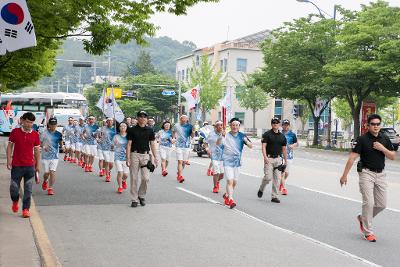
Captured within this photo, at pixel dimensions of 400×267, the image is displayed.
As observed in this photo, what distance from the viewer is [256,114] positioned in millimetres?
76812

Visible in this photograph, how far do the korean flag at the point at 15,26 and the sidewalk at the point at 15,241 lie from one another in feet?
7.95

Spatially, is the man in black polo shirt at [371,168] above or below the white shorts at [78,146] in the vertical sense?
above

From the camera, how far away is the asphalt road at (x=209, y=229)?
7219 mm

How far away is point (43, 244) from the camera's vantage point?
25.0 ft

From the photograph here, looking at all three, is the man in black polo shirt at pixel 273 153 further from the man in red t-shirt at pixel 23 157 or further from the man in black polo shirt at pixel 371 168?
the man in red t-shirt at pixel 23 157

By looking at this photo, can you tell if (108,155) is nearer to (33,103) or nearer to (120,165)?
(120,165)

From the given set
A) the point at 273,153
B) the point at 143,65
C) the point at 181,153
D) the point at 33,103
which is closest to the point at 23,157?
the point at 273,153

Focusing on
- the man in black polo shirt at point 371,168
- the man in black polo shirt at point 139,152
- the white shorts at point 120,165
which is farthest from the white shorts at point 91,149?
the man in black polo shirt at point 371,168

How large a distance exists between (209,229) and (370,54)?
96.2 feet

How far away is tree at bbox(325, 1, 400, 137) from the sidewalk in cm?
2666

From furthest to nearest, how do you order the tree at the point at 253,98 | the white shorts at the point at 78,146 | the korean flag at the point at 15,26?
the tree at the point at 253,98
the white shorts at the point at 78,146
the korean flag at the point at 15,26

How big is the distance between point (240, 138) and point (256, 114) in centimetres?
6530

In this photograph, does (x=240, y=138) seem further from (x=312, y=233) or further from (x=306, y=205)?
(x=312, y=233)

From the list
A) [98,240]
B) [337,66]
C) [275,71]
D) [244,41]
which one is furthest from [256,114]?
[98,240]
